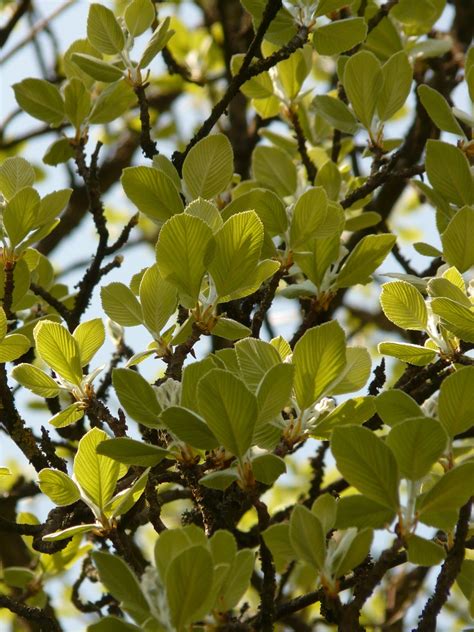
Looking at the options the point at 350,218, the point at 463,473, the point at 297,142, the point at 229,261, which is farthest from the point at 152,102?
the point at 463,473

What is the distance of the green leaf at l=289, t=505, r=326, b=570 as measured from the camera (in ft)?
3.21

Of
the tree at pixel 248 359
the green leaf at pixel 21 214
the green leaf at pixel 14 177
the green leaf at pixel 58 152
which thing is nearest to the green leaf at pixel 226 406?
the tree at pixel 248 359

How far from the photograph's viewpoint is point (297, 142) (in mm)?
2037

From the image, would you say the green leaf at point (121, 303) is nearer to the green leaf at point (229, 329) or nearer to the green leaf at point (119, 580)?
the green leaf at point (229, 329)

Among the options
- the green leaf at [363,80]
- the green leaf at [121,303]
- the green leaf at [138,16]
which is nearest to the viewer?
the green leaf at [121,303]

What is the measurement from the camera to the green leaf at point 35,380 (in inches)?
51.0

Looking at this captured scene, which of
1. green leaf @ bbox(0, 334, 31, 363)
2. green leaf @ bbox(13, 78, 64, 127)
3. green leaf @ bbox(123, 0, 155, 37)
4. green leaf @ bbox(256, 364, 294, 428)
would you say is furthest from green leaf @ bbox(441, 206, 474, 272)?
green leaf @ bbox(13, 78, 64, 127)

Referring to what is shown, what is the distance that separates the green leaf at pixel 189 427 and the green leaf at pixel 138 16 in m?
0.91

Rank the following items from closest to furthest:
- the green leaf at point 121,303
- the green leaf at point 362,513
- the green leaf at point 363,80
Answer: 1. the green leaf at point 362,513
2. the green leaf at point 121,303
3. the green leaf at point 363,80

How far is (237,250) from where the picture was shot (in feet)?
3.79

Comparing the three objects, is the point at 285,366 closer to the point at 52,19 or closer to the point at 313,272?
the point at 313,272

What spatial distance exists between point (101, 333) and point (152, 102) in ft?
8.95

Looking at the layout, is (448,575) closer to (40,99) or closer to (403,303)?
(403,303)

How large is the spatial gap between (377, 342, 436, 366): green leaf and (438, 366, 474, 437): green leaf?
235mm
